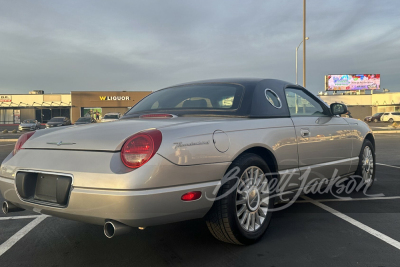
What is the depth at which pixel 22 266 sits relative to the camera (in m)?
2.77

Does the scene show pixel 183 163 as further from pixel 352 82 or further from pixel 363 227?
pixel 352 82

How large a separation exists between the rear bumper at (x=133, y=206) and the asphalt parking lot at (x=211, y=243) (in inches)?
17.5

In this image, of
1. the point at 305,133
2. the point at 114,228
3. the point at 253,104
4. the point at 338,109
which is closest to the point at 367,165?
the point at 338,109

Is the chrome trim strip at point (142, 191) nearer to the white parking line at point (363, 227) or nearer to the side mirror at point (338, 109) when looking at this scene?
the white parking line at point (363, 227)

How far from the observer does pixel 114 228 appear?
2.47 meters

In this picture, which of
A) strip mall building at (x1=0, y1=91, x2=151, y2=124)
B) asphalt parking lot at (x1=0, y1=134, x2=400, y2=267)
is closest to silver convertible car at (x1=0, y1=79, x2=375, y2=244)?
asphalt parking lot at (x1=0, y1=134, x2=400, y2=267)

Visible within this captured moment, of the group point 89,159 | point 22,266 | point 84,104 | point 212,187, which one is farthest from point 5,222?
point 84,104

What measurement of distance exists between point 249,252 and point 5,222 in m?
2.81

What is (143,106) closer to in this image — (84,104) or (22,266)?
(22,266)

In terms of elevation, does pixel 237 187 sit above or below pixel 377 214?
above

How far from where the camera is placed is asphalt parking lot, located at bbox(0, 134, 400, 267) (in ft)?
9.32

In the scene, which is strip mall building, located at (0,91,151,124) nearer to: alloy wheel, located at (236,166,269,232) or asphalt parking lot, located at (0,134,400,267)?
asphalt parking lot, located at (0,134,400,267)

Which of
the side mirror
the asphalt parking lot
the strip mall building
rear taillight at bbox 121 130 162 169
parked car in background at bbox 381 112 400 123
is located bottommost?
the asphalt parking lot

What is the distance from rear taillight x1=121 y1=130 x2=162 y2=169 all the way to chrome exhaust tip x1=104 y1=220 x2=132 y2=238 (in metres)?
0.41
